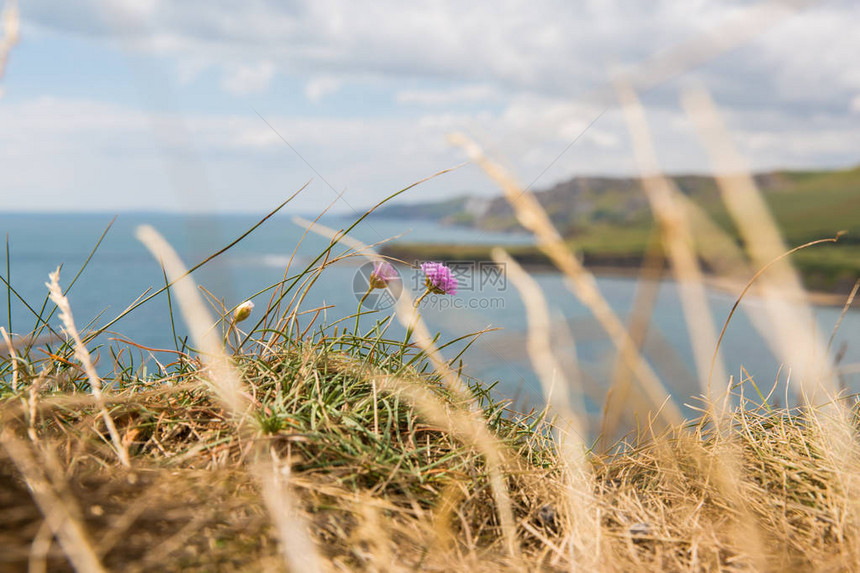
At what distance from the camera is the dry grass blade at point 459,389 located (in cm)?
119

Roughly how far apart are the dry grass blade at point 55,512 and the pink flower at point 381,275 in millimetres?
859

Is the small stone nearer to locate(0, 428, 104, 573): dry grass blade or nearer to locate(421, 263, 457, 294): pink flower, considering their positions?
locate(421, 263, 457, 294): pink flower

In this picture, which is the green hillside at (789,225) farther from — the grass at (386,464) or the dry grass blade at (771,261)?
the dry grass blade at (771,261)

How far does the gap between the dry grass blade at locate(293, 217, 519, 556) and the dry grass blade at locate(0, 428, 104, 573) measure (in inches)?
27.3

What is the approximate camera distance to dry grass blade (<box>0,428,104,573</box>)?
0.79 metres

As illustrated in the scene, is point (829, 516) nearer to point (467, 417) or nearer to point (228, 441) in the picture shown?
point (467, 417)

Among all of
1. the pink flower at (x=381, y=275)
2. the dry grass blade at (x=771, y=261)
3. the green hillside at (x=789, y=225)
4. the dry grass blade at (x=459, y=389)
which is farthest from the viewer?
the green hillside at (x=789, y=225)

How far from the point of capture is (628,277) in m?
43.9

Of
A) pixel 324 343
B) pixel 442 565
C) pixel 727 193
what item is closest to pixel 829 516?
pixel 442 565

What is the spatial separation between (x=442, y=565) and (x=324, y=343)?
0.74 meters

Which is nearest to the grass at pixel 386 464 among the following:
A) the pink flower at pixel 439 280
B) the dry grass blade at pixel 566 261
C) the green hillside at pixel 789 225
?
the dry grass blade at pixel 566 261

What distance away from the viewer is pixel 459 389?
5.42 feet

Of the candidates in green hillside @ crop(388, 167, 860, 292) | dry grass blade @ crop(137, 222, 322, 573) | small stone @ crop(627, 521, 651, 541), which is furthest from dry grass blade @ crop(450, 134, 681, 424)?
green hillside @ crop(388, 167, 860, 292)

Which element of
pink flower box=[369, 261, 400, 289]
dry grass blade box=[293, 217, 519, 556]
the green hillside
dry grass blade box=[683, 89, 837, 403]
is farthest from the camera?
the green hillside
